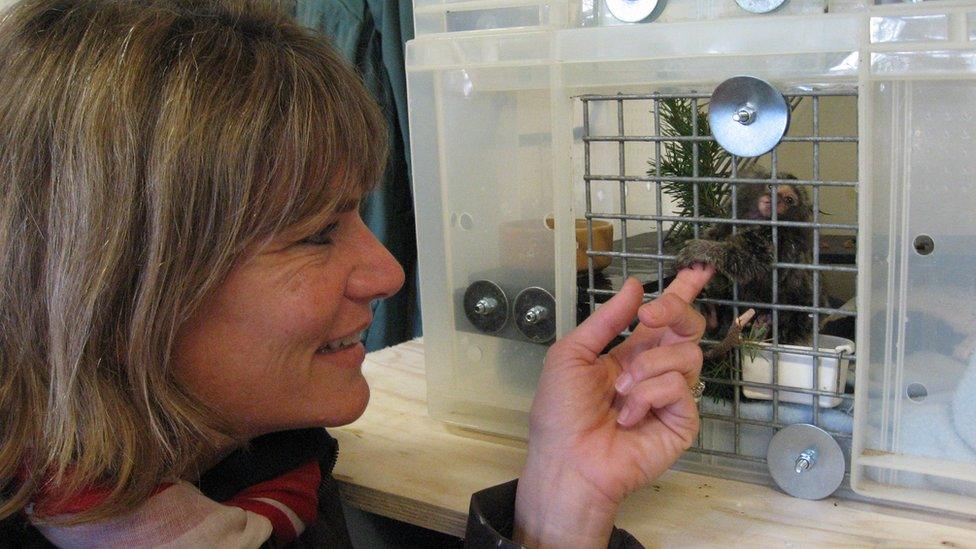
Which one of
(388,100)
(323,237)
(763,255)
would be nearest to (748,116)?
(763,255)

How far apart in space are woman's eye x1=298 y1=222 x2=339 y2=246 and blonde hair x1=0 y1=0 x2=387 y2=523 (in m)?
0.03

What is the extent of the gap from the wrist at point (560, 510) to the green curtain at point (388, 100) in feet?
2.99

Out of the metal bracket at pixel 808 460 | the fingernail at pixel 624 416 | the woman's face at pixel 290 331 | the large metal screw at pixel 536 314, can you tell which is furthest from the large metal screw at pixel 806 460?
the woman's face at pixel 290 331

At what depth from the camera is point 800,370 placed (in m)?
0.69

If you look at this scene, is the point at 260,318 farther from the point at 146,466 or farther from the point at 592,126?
the point at 592,126

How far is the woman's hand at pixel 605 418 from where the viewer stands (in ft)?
2.15

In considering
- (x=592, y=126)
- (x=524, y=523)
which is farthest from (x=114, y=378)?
(x=592, y=126)

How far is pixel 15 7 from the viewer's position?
2.01ft

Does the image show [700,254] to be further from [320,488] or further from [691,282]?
[320,488]

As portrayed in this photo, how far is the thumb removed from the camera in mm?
697

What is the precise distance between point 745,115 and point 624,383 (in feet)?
0.73

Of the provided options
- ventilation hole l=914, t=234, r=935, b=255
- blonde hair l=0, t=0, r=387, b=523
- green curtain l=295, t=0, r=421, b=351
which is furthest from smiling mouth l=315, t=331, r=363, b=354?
green curtain l=295, t=0, r=421, b=351

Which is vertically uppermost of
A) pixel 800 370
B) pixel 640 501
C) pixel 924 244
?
pixel 924 244

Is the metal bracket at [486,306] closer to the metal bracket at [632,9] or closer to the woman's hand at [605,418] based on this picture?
the woman's hand at [605,418]
